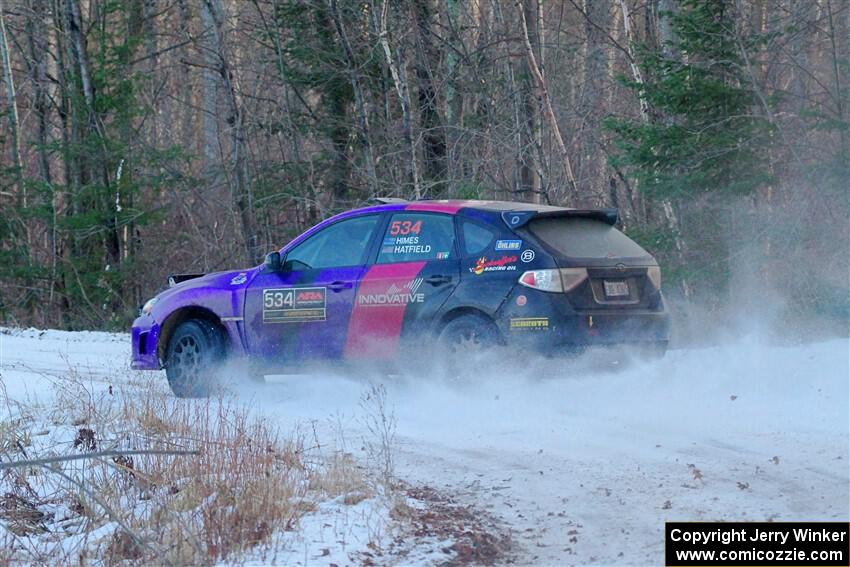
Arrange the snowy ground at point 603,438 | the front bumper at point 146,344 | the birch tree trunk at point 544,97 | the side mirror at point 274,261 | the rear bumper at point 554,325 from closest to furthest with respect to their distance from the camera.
A: the snowy ground at point 603,438, the rear bumper at point 554,325, the side mirror at point 274,261, the front bumper at point 146,344, the birch tree trunk at point 544,97

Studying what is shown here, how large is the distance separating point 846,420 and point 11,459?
232 inches

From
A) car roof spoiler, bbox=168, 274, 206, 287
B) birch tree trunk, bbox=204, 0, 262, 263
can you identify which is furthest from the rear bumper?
birch tree trunk, bbox=204, 0, 262, 263

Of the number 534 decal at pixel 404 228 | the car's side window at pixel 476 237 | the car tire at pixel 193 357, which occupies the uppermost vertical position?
the number 534 decal at pixel 404 228

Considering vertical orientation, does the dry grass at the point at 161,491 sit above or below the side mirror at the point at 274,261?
below

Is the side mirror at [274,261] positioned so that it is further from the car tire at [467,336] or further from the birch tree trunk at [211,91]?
the birch tree trunk at [211,91]

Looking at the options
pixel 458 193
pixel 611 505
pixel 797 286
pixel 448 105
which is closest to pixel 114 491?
pixel 611 505

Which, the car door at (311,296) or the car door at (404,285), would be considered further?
the car door at (311,296)

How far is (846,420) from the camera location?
810 centimetres

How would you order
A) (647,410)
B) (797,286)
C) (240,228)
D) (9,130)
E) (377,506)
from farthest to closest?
(9,130), (240,228), (797,286), (647,410), (377,506)

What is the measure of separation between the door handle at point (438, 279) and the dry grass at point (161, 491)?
6.53 feet

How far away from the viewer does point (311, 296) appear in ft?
34.2

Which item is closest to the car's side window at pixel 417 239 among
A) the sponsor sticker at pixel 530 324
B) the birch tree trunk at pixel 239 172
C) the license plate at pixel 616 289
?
the sponsor sticker at pixel 530 324

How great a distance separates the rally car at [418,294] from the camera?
30.4 feet

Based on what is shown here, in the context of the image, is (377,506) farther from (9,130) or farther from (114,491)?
(9,130)
